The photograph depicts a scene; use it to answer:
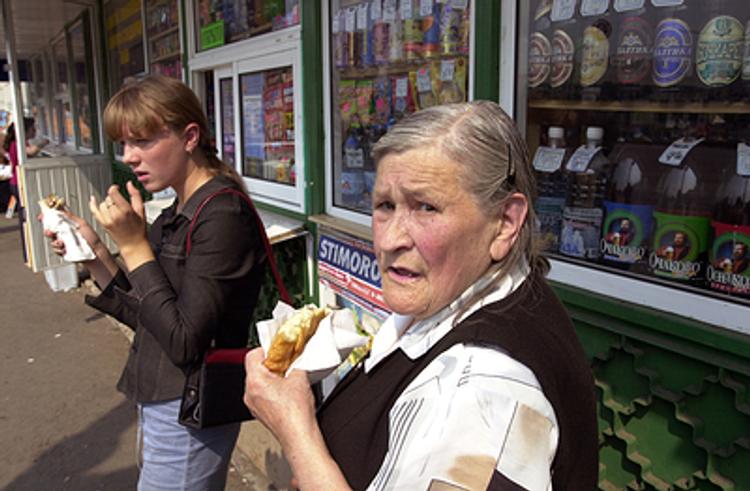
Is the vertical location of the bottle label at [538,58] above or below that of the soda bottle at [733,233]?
above

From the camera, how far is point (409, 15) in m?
2.90

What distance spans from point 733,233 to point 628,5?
0.82 metres

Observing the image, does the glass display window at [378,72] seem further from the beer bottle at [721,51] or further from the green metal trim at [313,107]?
the beer bottle at [721,51]

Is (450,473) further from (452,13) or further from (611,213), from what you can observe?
(452,13)

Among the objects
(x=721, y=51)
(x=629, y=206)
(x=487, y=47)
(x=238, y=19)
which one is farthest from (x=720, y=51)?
(x=238, y=19)

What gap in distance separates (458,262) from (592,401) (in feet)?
1.06

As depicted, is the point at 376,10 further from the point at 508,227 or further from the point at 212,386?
the point at 508,227

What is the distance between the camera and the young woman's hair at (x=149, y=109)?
1902 mm

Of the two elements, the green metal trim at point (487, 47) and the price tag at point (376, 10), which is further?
the price tag at point (376, 10)

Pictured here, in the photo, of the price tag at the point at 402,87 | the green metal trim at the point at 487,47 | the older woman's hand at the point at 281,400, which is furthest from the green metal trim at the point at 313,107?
the older woman's hand at the point at 281,400

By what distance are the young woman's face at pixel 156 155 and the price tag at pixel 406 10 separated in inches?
55.8

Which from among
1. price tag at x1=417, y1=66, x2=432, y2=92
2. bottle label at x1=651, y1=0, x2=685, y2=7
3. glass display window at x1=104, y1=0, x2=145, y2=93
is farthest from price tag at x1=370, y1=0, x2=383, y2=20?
glass display window at x1=104, y1=0, x2=145, y2=93

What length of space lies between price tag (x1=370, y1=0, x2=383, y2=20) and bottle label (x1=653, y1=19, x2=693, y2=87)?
1.50 metres

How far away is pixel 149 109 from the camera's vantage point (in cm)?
190
